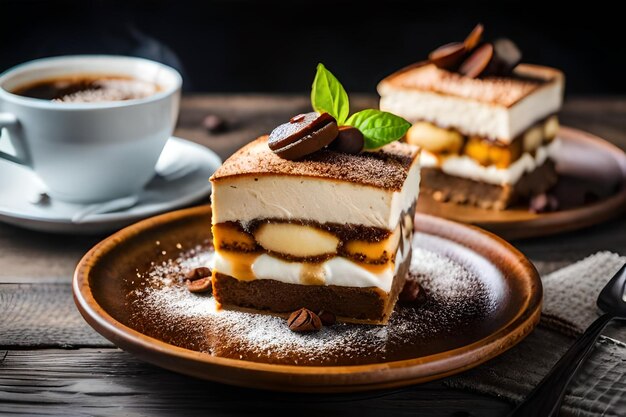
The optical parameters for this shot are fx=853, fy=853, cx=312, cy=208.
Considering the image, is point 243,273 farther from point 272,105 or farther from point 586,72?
point 586,72

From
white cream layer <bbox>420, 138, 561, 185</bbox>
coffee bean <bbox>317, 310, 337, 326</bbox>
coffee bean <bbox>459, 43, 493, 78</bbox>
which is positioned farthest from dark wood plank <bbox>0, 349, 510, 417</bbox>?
coffee bean <bbox>459, 43, 493, 78</bbox>

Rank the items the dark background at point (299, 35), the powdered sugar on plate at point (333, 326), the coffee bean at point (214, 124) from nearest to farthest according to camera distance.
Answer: the powdered sugar on plate at point (333, 326) < the coffee bean at point (214, 124) < the dark background at point (299, 35)

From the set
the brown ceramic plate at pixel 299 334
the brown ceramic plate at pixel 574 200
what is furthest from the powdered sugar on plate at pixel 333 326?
the brown ceramic plate at pixel 574 200

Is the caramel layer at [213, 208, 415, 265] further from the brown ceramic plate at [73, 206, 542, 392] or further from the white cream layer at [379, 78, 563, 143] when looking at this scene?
the white cream layer at [379, 78, 563, 143]

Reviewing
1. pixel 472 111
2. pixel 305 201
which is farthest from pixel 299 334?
pixel 472 111

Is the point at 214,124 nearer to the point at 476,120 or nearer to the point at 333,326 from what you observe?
the point at 476,120

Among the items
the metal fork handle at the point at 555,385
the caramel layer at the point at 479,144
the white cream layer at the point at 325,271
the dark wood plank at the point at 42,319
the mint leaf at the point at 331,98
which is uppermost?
the mint leaf at the point at 331,98

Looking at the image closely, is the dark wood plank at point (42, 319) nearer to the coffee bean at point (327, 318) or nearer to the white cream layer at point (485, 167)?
the coffee bean at point (327, 318)

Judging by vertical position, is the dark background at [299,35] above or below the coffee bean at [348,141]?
below
